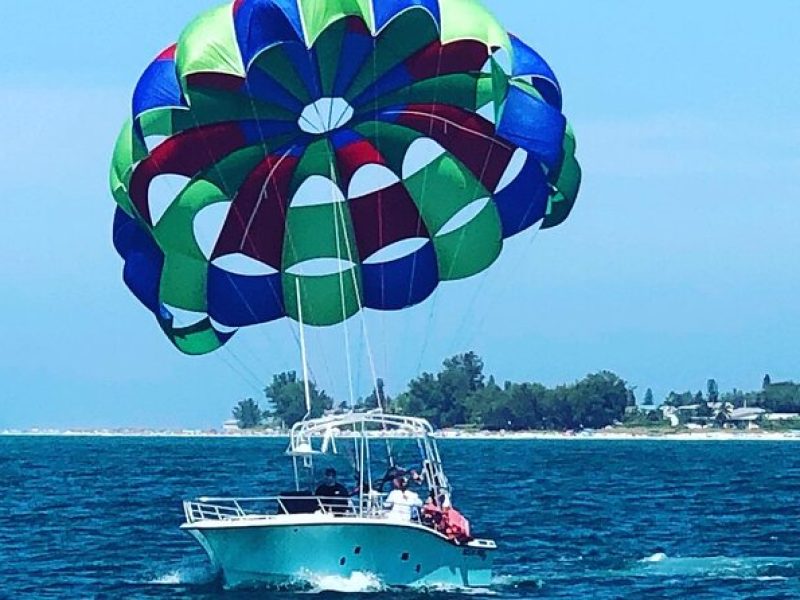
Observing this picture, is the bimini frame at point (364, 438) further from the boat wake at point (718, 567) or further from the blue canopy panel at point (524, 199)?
the boat wake at point (718, 567)

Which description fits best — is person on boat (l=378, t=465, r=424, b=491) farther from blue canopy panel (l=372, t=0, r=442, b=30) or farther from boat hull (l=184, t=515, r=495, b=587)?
blue canopy panel (l=372, t=0, r=442, b=30)

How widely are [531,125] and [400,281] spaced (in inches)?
181

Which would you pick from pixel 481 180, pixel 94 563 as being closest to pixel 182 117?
pixel 481 180

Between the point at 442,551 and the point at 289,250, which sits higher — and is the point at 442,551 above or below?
below

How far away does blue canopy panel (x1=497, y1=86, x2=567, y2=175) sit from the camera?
29656 millimetres

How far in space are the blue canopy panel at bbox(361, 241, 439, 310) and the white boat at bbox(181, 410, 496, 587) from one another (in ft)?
11.5

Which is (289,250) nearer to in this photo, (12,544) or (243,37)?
(243,37)

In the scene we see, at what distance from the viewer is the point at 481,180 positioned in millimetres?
31594

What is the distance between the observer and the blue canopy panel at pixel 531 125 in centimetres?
2966

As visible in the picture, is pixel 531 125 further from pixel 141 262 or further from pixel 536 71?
pixel 141 262

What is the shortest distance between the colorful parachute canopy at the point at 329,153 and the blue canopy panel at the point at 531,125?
0.02m

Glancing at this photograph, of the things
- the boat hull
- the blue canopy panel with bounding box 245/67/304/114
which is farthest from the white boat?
the blue canopy panel with bounding box 245/67/304/114

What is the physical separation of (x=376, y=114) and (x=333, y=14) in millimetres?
2896

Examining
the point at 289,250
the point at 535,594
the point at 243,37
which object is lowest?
the point at 535,594
